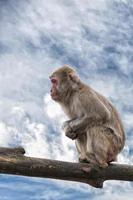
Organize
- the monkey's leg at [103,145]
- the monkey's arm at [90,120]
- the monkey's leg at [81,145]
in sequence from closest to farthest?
the monkey's leg at [103,145], the monkey's arm at [90,120], the monkey's leg at [81,145]

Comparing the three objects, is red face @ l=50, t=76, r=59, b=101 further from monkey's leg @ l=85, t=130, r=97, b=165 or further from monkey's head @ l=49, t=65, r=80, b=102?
monkey's leg @ l=85, t=130, r=97, b=165

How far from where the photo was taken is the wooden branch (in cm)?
755

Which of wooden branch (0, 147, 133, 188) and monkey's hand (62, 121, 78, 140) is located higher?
monkey's hand (62, 121, 78, 140)

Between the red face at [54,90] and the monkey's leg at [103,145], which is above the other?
the red face at [54,90]

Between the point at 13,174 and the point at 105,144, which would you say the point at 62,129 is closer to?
the point at 105,144

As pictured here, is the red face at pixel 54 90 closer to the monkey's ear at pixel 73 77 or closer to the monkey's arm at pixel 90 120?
the monkey's ear at pixel 73 77

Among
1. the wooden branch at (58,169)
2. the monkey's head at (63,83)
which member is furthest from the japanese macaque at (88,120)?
the wooden branch at (58,169)

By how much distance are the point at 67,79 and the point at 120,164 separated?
2335 millimetres

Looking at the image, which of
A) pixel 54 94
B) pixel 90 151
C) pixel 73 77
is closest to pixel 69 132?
pixel 90 151

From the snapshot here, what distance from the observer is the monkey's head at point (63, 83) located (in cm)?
979

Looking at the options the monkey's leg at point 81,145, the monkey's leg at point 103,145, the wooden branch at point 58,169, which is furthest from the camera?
the monkey's leg at point 81,145

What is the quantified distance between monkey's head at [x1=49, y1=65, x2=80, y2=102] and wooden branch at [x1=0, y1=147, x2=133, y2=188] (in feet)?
6.58

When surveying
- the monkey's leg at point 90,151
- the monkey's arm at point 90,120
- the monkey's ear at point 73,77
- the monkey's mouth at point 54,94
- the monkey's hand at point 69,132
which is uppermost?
the monkey's ear at point 73,77

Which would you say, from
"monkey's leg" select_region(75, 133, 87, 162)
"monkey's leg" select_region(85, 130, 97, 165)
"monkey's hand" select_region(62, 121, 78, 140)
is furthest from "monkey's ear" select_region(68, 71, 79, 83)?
"monkey's leg" select_region(85, 130, 97, 165)
